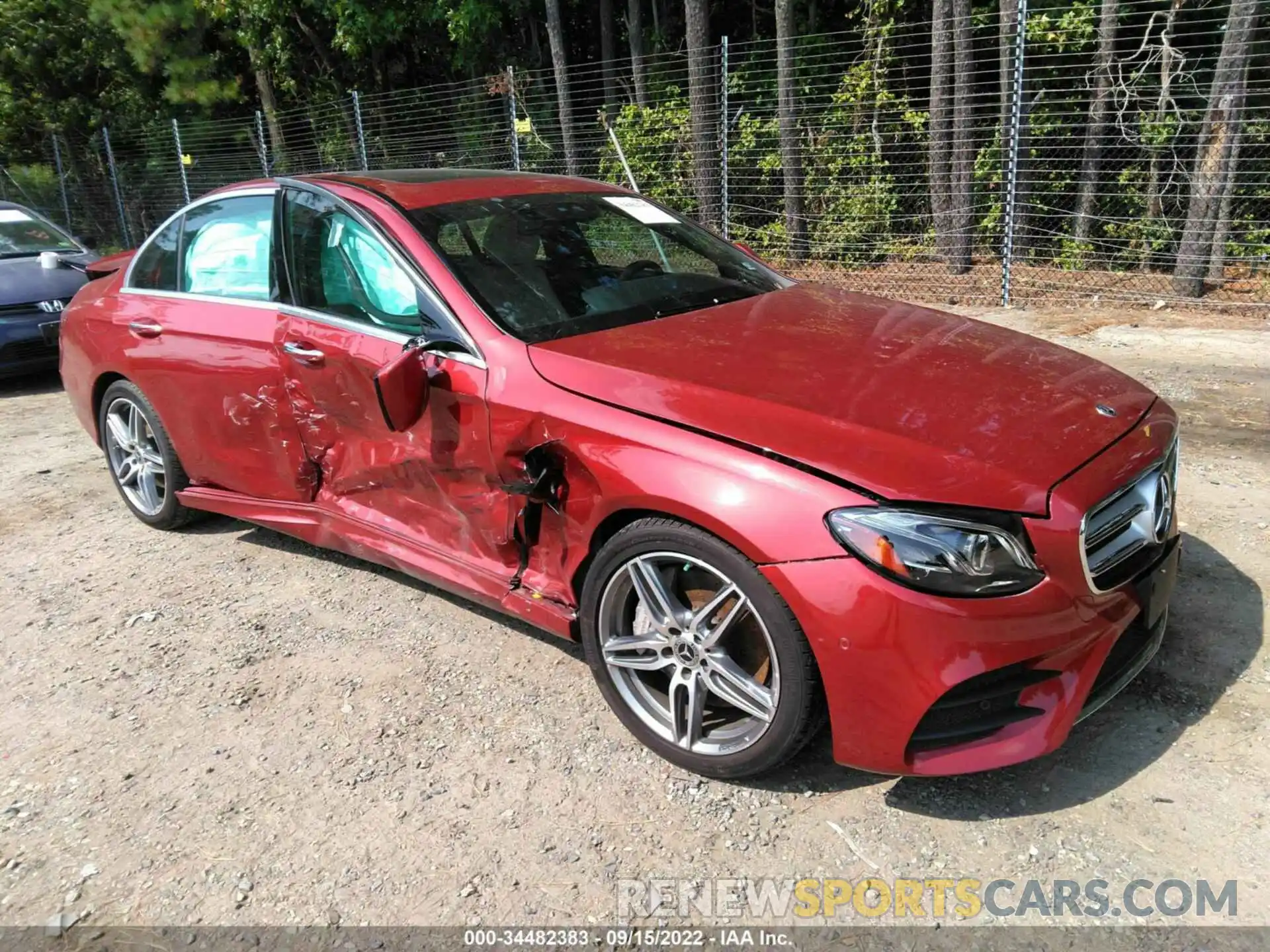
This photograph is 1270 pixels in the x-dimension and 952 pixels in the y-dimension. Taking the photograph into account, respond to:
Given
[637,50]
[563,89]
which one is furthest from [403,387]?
[637,50]

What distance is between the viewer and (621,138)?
1360 centimetres

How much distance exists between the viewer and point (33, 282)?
779 centimetres

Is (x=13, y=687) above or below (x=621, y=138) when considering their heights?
below

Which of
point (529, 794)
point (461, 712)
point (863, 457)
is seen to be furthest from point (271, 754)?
point (863, 457)

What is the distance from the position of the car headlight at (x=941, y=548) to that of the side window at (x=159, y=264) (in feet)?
11.6

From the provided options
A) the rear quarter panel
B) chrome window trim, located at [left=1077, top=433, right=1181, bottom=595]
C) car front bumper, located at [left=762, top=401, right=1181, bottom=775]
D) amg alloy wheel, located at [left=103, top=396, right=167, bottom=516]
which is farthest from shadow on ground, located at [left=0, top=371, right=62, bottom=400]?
chrome window trim, located at [left=1077, top=433, right=1181, bottom=595]

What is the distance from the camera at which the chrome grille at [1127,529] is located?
94.2 inches

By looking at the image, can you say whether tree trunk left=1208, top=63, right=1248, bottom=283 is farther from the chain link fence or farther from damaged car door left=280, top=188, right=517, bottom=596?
damaged car door left=280, top=188, right=517, bottom=596

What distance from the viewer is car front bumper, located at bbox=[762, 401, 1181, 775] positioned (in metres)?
2.24

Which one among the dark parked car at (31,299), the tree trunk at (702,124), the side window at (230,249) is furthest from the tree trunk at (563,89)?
A: the side window at (230,249)

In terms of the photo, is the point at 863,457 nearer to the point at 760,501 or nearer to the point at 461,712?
the point at 760,501

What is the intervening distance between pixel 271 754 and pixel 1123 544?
2584 millimetres

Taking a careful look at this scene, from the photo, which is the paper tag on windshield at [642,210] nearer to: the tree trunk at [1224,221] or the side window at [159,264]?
the side window at [159,264]

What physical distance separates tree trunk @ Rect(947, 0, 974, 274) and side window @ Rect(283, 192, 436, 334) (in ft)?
27.5
